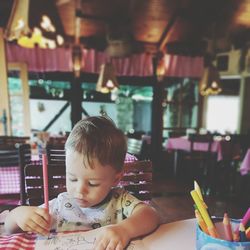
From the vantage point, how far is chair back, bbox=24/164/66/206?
3.76 feet

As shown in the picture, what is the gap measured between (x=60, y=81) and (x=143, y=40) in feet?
7.79

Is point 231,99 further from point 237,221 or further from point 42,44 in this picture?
point 237,221

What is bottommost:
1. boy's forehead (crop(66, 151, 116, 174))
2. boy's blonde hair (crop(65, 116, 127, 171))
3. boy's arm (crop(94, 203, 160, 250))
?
boy's arm (crop(94, 203, 160, 250))

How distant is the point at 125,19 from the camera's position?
550cm

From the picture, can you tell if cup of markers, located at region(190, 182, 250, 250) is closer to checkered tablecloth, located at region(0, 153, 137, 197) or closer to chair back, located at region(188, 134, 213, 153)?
checkered tablecloth, located at region(0, 153, 137, 197)

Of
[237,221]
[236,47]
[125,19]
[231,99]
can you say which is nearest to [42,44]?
[237,221]

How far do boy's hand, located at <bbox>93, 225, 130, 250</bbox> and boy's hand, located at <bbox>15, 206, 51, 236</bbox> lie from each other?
17 centimetres

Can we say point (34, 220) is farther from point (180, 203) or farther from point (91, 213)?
point (180, 203)

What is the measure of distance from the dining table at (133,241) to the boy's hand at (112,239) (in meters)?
0.03

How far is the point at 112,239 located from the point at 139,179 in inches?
21.1

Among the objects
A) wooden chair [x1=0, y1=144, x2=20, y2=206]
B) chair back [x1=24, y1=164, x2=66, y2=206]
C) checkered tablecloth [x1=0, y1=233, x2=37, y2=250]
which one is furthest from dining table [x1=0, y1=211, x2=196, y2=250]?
wooden chair [x1=0, y1=144, x2=20, y2=206]

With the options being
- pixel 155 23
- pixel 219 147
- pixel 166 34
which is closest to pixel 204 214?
pixel 219 147

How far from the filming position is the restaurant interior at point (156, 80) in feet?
14.8

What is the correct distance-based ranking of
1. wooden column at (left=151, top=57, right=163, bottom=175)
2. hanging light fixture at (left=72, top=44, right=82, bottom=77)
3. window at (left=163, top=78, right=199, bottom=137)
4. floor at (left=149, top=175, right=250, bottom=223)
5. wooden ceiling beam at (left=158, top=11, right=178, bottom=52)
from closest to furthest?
floor at (left=149, top=175, right=250, bottom=223) → wooden ceiling beam at (left=158, top=11, right=178, bottom=52) → hanging light fixture at (left=72, top=44, right=82, bottom=77) → wooden column at (left=151, top=57, right=163, bottom=175) → window at (left=163, top=78, right=199, bottom=137)
